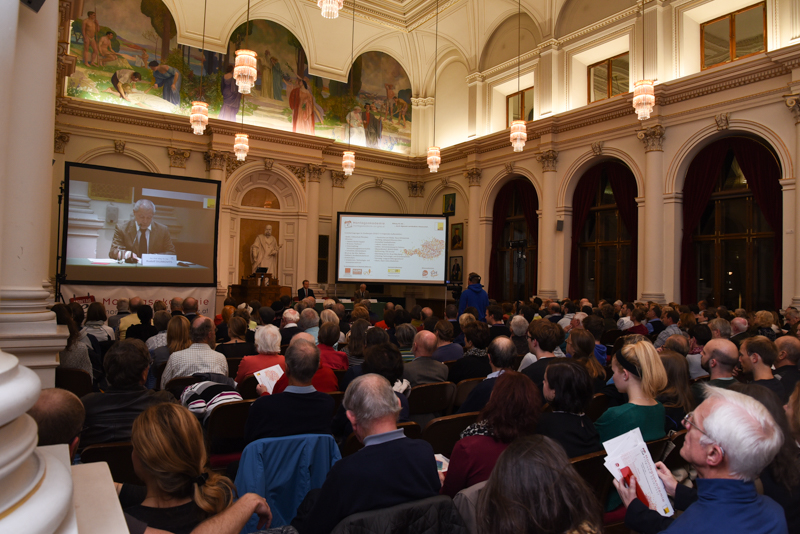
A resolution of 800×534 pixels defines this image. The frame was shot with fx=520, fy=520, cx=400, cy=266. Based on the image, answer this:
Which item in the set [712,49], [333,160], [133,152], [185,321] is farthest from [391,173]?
[185,321]

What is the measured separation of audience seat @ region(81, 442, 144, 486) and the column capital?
11.0m

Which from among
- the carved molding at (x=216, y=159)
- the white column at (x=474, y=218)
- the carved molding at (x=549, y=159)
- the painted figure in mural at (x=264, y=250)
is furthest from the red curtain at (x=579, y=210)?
the carved molding at (x=216, y=159)

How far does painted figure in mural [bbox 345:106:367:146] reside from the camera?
15.7 metres

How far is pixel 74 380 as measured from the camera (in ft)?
11.9

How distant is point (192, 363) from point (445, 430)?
1.97m

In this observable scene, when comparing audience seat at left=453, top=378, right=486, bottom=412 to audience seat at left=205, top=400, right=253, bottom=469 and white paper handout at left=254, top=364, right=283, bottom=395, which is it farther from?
audience seat at left=205, top=400, right=253, bottom=469

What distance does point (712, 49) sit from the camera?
34.4 ft

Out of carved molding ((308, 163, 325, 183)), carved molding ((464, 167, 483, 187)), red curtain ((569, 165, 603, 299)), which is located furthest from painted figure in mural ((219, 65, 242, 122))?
red curtain ((569, 165, 603, 299))

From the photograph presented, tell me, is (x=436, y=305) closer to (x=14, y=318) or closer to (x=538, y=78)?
(x=538, y=78)

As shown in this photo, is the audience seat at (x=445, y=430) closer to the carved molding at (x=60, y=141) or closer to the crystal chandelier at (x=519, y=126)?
the crystal chandelier at (x=519, y=126)

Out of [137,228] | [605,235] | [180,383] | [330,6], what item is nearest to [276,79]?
[137,228]

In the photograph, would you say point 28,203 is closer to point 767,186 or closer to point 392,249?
point 767,186

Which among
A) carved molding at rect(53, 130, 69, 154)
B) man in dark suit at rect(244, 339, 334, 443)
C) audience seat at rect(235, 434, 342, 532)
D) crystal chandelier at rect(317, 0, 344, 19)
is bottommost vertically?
audience seat at rect(235, 434, 342, 532)

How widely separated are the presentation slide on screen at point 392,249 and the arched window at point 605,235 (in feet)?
11.6
